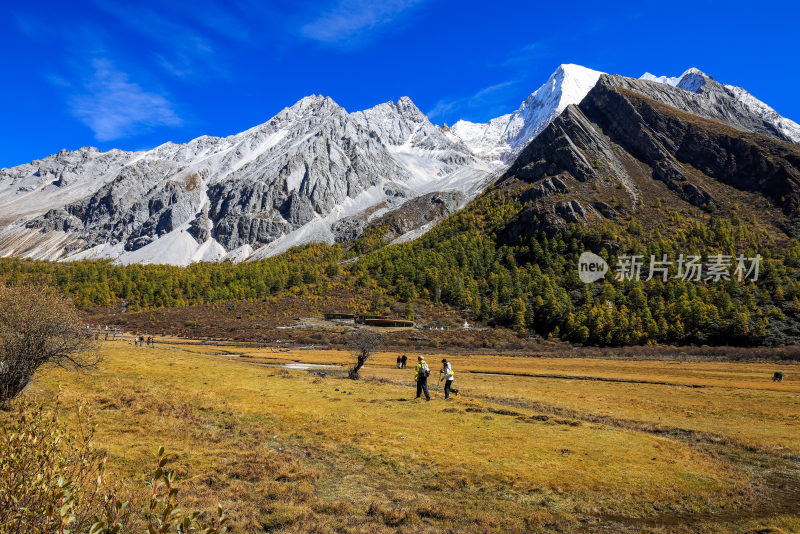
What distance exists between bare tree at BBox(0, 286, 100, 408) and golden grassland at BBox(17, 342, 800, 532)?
4.91 ft

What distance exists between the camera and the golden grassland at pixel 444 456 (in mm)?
9484

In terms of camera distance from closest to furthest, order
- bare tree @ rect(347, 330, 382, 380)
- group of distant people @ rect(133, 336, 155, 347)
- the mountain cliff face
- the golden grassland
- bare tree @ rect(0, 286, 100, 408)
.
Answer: the golden grassland, bare tree @ rect(0, 286, 100, 408), bare tree @ rect(347, 330, 382, 380), group of distant people @ rect(133, 336, 155, 347), the mountain cliff face

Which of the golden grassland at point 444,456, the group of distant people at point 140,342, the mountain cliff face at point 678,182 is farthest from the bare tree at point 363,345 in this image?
the mountain cliff face at point 678,182

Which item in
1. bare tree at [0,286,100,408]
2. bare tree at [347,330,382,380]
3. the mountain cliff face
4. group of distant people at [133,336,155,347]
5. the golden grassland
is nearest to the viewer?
the golden grassland

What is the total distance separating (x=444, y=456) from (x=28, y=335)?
50.8 feet

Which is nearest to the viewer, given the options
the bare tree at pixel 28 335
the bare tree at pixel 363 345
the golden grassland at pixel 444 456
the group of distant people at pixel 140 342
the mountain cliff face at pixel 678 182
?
the golden grassland at pixel 444 456

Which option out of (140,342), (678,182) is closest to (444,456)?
(140,342)

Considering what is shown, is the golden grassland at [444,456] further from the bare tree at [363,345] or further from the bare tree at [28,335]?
the bare tree at [363,345]

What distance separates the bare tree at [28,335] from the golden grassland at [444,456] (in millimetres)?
1496

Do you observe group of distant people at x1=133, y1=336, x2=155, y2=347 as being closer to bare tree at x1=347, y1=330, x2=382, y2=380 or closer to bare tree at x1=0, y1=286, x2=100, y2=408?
bare tree at x1=347, y1=330, x2=382, y2=380

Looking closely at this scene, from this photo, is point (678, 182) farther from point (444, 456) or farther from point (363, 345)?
point (444, 456)

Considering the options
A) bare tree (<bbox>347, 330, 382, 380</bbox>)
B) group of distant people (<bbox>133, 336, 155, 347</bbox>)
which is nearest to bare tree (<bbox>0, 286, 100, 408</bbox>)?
bare tree (<bbox>347, 330, 382, 380</bbox>)

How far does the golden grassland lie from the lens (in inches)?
373

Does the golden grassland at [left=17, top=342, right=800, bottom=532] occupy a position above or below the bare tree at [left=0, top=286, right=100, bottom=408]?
below
